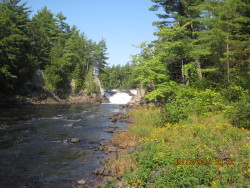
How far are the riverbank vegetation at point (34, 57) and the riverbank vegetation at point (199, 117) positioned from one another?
73.0ft

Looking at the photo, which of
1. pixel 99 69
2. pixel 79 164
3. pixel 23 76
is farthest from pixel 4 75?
pixel 99 69

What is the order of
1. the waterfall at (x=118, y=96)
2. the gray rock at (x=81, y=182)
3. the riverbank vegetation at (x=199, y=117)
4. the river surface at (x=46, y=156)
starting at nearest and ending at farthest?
the riverbank vegetation at (x=199, y=117)
the gray rock at (x=81, y=182)
the river surface at (x=46, y=156)
the waterfall at (x=118, y=96)

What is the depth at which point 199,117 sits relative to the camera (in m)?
13.6

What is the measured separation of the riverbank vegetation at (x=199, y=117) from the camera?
614cm

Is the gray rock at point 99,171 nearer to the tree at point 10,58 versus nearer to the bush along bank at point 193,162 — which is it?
the bush along bank at point 193,162

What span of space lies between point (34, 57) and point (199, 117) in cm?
4074

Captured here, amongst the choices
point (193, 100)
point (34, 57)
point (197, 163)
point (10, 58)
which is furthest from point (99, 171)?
point (34, 57)

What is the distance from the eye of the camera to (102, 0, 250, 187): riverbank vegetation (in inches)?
242

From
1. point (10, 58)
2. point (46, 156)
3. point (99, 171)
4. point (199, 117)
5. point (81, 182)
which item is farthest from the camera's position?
point (10, 58)

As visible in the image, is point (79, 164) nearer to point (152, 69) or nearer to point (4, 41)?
point (152, 69)

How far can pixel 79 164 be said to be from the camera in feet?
32.3

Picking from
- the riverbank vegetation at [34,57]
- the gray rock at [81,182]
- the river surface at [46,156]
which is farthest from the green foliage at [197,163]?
the riverbank vegetation at [34,57]
